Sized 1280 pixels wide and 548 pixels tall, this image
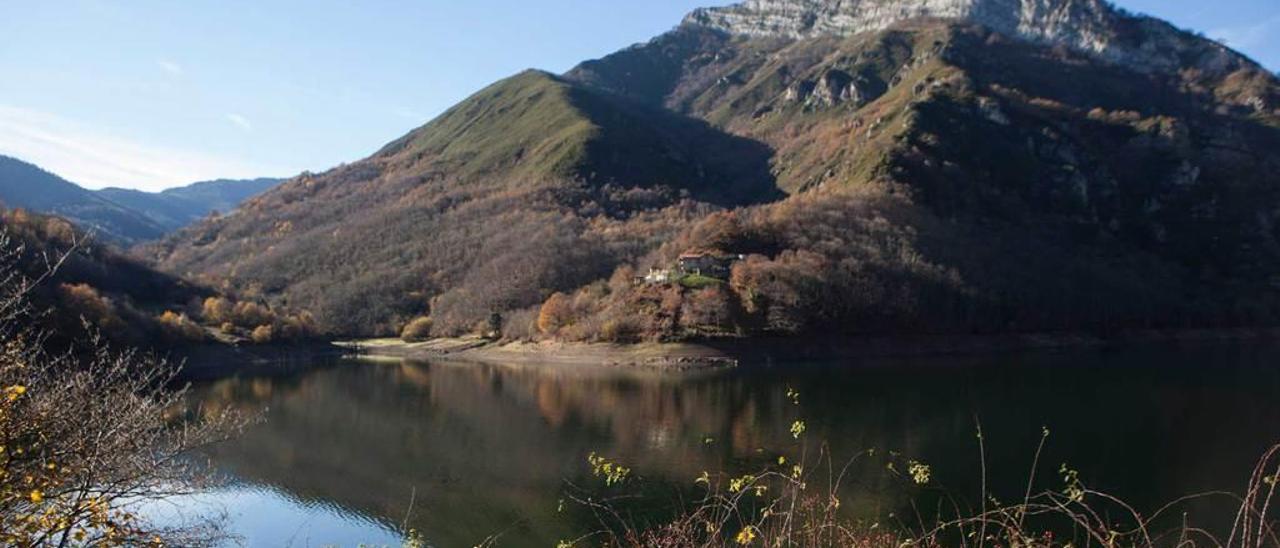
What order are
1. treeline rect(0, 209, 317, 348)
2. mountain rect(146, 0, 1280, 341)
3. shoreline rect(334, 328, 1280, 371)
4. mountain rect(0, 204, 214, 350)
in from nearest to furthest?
mountain rect(0, 204, 214, 350) → treeline rect(0, 209, 317, 348) → shoreline rect(334, 328, 1280, 371) → mountain rect(146, 0, 1280, 341)

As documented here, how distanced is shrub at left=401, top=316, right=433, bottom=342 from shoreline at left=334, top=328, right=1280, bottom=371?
335 centimetres

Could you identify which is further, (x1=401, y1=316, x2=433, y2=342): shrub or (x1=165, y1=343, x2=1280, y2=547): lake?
(x1=401, y1=316, x2=433, y2=342): shrub

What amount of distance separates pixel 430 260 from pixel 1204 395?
127674 mm

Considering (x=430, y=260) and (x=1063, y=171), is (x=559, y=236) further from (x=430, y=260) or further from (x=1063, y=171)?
(x=1063, y=171)

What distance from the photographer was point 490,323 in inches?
4636

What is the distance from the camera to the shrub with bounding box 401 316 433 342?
12419 centimetres

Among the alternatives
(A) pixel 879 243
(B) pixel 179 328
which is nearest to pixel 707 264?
(A) pixel 879 243

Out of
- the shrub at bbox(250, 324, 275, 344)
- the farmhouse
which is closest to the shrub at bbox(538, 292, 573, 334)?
the farmhouse

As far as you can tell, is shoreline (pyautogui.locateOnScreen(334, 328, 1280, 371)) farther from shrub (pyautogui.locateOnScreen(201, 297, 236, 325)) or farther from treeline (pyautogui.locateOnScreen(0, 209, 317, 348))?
shrub (pyautogui.locateOnScreen(201, 297, 236, 325))

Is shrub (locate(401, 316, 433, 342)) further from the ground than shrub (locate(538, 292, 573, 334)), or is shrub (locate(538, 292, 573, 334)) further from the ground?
shrub (locate(538, 292, 573, 334))

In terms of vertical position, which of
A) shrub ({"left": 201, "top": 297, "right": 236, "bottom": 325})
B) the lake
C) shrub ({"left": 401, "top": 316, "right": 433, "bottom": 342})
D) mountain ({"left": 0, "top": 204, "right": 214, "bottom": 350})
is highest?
mountain ({"left": 0, "top": 204, "right": 214, "bottom": 350})

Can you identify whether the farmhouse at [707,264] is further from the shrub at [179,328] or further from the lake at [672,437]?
the shrub at [179,328]

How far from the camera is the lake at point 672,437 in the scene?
29859 millimetres

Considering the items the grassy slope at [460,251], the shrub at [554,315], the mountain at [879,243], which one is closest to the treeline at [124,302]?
the mountain at [879,243]
